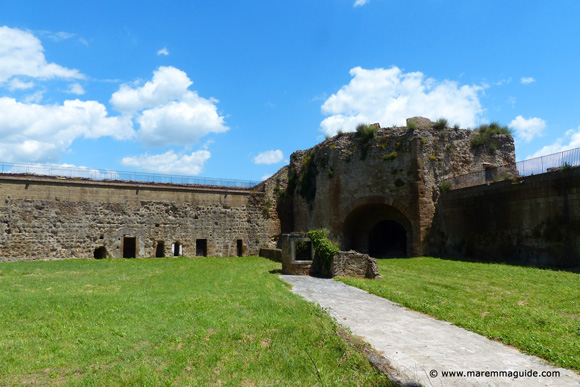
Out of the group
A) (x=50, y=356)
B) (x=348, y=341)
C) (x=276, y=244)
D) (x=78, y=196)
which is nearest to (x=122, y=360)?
(x=50, y=356)

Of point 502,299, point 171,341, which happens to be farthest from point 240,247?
point 171,341

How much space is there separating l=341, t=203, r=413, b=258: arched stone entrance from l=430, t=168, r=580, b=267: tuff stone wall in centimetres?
239

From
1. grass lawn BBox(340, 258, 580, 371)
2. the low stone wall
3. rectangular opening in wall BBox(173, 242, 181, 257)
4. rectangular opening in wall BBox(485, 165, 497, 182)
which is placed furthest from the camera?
rectangular opening in wall BBox(173, 242, 181, 257)

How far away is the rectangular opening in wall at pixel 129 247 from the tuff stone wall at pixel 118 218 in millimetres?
407

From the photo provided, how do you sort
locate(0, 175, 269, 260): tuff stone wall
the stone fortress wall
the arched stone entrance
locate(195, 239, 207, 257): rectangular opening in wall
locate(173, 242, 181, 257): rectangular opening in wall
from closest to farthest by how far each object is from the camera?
1. the stone fortress wall
2. locate(0, 175, 269, 260): tuff stone wall
3. the arched stone entrance
4. locate(173, 242, 181, 257): rectangular opening in wall
5. locate(195, 239, 207, 257): rectangular opening in wall

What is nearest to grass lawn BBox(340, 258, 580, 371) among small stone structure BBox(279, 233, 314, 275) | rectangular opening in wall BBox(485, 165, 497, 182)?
small stone structure BBox(279, 233, 314, 275)

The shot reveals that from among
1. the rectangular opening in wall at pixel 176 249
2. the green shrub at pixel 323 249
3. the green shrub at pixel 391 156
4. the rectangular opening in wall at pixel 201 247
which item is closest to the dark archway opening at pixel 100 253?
the rectangular opening in wall at pixel 176 249

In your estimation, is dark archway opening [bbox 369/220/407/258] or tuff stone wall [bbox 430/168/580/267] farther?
dark archway opening [bbox 369/220/407/258]

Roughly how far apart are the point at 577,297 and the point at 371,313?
520 centimetres

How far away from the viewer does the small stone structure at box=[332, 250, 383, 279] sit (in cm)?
1347

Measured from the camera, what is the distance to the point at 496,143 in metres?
22.1

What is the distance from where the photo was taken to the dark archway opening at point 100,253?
21.7 meters

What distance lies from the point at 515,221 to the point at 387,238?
10059mm

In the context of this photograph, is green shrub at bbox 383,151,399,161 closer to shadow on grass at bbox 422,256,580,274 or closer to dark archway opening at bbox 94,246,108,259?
shadow on grass at bbox 422,256,580,274
